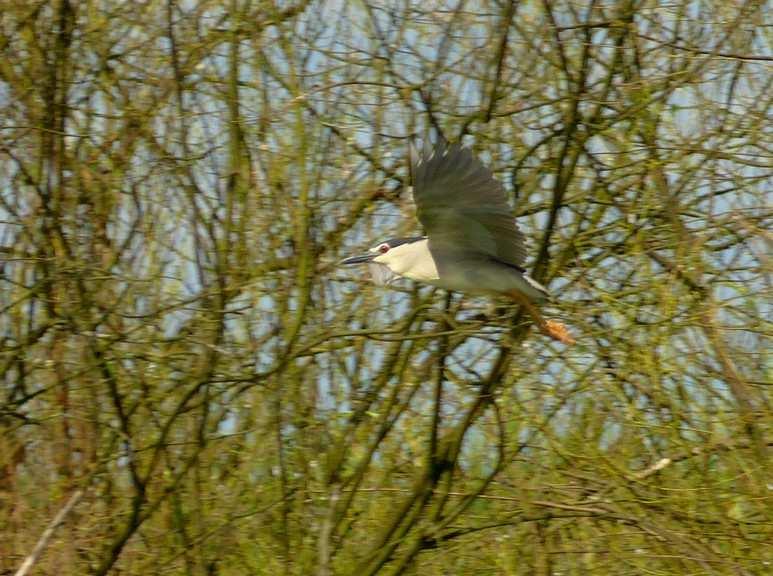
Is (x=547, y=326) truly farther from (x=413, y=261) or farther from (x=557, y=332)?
(x=413, y=261)

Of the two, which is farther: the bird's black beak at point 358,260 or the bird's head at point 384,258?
the bird's black beak at point 358,260

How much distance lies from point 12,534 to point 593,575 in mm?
1872

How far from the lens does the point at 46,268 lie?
4297 mm

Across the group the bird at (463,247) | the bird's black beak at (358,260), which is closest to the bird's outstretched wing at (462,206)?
the bird at (463,247)

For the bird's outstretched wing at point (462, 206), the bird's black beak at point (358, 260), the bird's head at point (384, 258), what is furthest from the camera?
the bird's black beak at point (358, 260)

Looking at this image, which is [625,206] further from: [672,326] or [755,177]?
[672,326]

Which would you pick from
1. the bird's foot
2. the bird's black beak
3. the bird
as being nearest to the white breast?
the bird

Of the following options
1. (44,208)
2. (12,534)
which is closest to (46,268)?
(44,208)

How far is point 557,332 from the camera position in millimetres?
4117

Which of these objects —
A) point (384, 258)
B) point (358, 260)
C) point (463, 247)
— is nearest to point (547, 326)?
point (463, 247)

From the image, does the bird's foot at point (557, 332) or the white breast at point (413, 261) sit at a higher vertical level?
the white breast at point (413, 261)

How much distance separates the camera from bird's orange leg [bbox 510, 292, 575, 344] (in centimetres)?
409

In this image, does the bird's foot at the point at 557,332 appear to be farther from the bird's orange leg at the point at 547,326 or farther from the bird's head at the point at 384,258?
the bird's head at the point at 384,258

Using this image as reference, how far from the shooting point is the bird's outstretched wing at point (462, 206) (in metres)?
3.79
